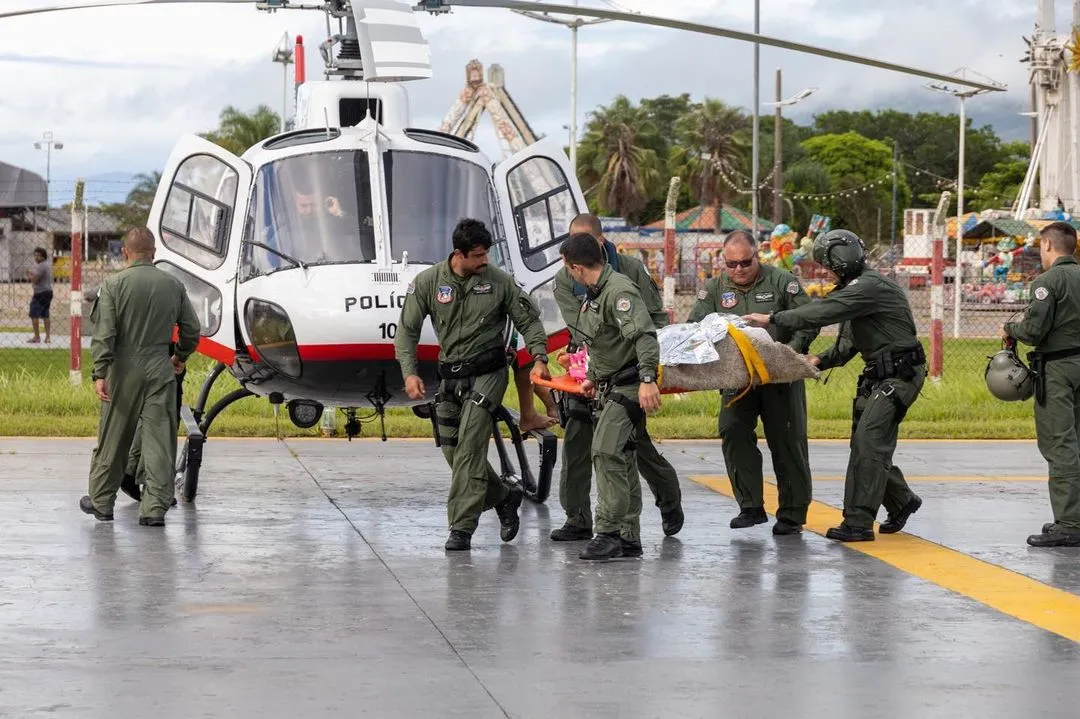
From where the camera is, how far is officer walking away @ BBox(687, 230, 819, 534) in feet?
30.7

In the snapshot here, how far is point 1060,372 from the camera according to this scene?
907 cm

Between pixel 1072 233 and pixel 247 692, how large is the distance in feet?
19.4

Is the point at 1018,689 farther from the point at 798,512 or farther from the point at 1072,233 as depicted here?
the point at 1072,233

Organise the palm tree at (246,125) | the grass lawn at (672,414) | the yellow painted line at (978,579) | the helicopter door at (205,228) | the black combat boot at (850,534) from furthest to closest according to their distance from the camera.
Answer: the palm tree at (246,125), the grass lawn at (672,414), the helicopter door at (205,228), the black combat boot at (850,534), the yellow painted line at (978,579)

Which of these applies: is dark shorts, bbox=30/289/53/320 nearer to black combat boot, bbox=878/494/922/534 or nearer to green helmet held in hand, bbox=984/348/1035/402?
black combat boot, bbox=878/494/922/534

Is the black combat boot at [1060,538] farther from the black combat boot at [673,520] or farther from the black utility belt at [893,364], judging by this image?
the black combat boot at [673,520]

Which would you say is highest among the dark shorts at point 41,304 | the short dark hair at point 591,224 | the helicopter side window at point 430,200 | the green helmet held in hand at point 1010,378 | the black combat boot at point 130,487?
the helicopter side window at point 430,200

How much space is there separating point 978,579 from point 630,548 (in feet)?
6.05

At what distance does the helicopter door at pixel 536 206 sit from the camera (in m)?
11.1

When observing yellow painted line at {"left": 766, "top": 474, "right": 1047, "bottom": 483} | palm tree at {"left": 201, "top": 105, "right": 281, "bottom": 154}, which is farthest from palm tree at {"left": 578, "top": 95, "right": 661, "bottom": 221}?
yellow painted line at {"left": 766, "top": 474, "right": 1047, "bottom": 483}

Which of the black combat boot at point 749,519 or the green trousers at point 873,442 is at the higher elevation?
the green trousers at point 873,442

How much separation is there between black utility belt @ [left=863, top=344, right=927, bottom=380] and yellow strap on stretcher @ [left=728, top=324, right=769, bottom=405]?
2.42 ft

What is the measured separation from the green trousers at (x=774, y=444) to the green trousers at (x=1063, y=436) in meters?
1.38

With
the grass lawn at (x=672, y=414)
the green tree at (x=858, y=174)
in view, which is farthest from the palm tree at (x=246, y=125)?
the grass lawn at (x=672, y=414)
